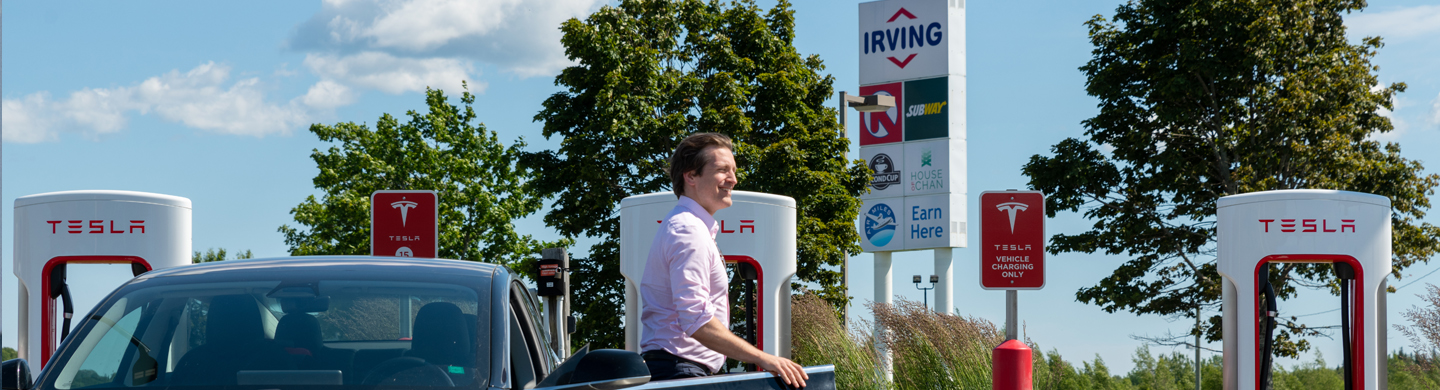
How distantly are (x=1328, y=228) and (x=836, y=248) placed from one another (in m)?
16.9

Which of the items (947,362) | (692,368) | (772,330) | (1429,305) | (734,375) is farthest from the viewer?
(1429,305)

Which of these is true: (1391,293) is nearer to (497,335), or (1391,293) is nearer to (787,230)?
(787,230)

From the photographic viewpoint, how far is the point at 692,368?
358 cm

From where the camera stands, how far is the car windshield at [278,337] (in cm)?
331

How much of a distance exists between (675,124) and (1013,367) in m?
17.5

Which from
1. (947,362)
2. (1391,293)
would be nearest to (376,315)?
(947,362)

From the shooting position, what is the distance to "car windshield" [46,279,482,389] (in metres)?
3.31

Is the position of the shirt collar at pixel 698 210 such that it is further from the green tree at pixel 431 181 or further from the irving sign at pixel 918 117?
the green tree at pixel 431 181

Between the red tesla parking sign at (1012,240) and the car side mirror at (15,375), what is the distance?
7.00 m

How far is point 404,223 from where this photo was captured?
11508 mm

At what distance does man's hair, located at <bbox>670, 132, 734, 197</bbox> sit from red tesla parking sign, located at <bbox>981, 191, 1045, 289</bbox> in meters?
5.80

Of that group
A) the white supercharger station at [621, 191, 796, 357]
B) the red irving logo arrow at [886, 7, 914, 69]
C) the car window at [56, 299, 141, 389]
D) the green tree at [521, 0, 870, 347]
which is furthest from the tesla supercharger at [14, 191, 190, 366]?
the red irving logo arrow at [886, 7, 914, 69]

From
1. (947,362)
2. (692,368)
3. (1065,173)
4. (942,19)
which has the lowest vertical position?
(947,362)

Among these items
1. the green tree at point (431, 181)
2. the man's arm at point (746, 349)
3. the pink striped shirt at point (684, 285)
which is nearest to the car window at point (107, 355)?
the pink striped shirt at point (684, 285)
